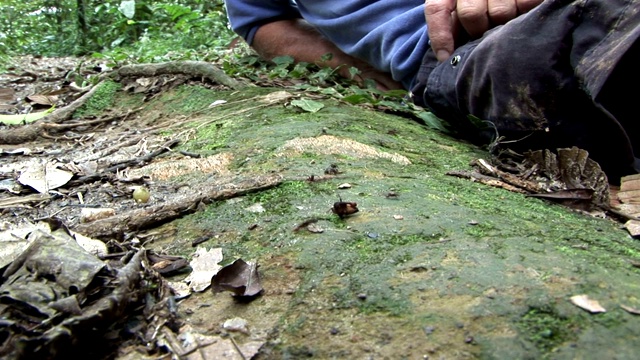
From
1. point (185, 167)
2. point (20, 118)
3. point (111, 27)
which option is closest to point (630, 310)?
point (185, 167)

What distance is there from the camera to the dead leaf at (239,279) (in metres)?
0.99

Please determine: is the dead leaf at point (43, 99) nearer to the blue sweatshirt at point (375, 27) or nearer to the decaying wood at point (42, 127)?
the decaying wood at point (42, 127)

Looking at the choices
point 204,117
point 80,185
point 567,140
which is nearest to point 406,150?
point 567,140

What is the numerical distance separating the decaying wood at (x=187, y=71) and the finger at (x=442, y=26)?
790 mm

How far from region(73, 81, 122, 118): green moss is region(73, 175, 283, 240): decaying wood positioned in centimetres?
137

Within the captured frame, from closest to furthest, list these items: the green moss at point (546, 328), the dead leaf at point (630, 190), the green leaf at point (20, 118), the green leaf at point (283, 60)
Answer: the green moss at point (546, 328)
the dead leaf at point (630, 190)
the green leaf at point (20, 118)
the green leaf at point (283, 60)

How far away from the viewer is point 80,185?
1.67m

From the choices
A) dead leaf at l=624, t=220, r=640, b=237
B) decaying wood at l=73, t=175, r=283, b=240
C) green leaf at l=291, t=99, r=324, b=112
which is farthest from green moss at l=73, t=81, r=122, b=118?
dead leaf at l=624, t=220, r=640, b=237

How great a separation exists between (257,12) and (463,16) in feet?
4.79

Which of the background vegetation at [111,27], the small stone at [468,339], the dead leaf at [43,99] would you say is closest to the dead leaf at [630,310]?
the small stone at [468,339]

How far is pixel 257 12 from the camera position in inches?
131

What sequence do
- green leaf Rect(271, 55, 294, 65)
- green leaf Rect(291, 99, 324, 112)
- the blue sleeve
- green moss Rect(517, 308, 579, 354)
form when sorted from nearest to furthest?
1. green moss Rect(517, 308, 579, 354)
2. green leaf Rect(291, 99, 324, 112)
3. green leaf Rect(271, 55, 294, 65)
4. the blue sleeve

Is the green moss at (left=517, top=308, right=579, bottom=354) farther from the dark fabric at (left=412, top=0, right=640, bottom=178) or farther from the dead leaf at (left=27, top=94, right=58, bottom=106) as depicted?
the dead leaf at (left=27, top=94, right=58, bottom=106)

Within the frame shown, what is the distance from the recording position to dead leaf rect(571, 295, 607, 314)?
33.6 inches
